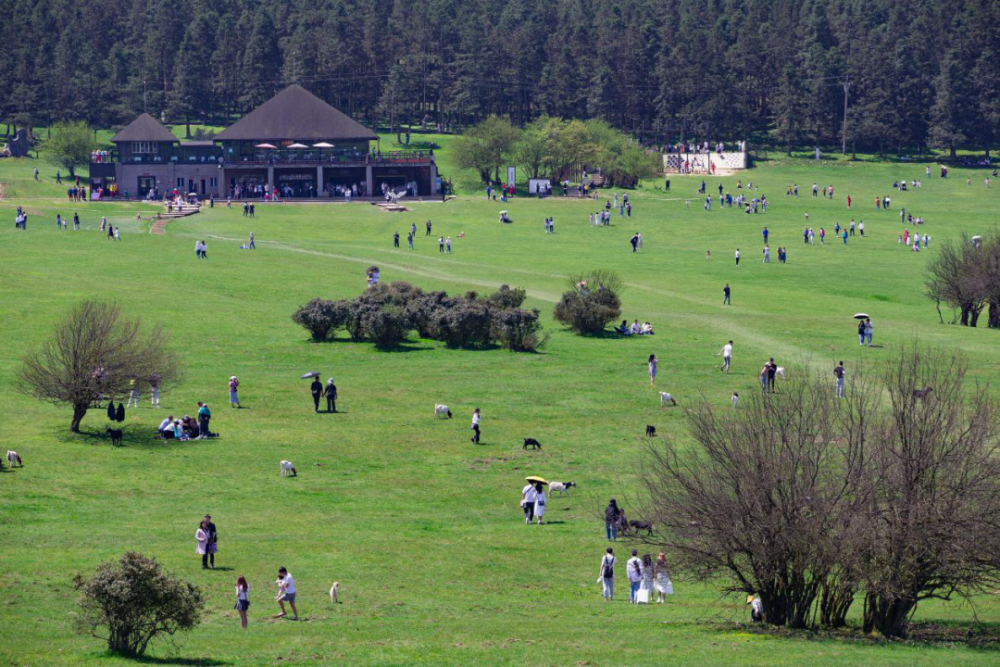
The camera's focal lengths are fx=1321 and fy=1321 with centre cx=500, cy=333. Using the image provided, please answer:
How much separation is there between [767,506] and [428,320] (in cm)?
3612

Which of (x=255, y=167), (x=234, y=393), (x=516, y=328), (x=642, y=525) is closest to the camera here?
(x=642, y=525)

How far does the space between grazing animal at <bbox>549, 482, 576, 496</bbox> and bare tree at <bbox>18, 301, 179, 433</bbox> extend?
563 inches

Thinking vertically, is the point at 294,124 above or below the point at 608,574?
above

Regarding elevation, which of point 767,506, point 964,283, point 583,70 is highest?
point 583,70

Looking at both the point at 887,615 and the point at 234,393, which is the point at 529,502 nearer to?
the point at 887,615

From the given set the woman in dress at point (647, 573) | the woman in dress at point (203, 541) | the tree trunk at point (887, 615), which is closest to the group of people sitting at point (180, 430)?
the woman in dress at point (203, 541)

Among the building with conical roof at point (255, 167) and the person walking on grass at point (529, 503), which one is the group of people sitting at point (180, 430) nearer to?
the person walking on grass at point (529, 503)

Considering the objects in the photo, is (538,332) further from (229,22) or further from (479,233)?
(229,22)

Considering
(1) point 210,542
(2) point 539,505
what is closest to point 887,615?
(2) point 539,505

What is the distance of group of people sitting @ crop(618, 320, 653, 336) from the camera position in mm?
62656

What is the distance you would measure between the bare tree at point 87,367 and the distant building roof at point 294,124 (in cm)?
8433

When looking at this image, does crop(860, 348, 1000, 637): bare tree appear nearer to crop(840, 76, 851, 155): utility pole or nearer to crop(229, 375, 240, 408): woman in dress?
crop(229, 375, 240, 408): woman in dress

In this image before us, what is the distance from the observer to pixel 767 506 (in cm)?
2608

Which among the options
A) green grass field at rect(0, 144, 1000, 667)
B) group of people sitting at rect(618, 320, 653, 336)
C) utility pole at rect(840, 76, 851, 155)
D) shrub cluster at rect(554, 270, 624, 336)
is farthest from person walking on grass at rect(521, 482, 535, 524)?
utility pole at rect(840, 76, 851, 155)
